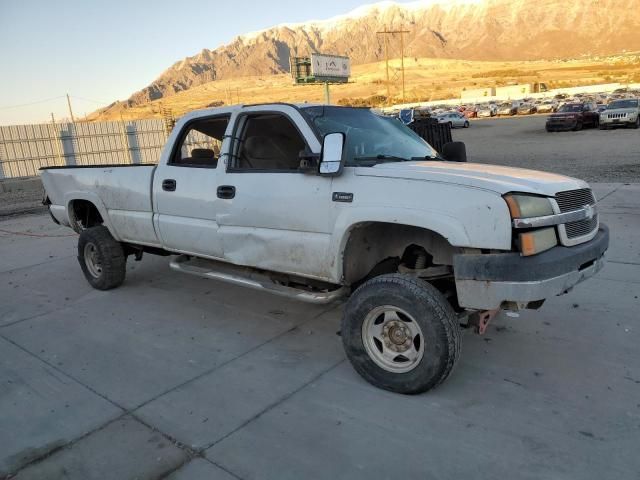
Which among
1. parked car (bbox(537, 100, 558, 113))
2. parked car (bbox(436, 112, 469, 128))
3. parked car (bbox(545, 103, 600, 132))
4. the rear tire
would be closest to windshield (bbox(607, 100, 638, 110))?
parked car (bbox(545, 103, 600, 132))

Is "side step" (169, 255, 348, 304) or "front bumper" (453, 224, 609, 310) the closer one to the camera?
"front bumper" (453, 224, 609, 310)

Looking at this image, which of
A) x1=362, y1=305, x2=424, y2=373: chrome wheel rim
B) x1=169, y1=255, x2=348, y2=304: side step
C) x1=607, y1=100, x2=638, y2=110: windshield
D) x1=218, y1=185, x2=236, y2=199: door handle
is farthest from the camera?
x1=607, y1=100, x2=638, y2=110: windshield

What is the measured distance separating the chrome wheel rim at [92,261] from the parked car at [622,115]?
2771 centimetres

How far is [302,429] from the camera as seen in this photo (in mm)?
3062

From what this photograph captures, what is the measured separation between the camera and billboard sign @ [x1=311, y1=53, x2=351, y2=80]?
176 feet

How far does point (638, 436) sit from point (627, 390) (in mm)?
515

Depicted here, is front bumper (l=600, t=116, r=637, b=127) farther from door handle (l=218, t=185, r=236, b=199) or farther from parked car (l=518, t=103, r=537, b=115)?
door handle (l=218, t=185, r=236, b=199)


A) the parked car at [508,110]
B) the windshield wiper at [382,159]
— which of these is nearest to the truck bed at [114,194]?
the windshield wiper at [382,159]

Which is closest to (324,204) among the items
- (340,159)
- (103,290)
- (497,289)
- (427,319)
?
(340,159)

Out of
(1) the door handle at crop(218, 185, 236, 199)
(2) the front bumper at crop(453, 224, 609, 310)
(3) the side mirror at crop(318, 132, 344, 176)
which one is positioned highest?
(3) the side mirror at crop(318, 132, 344, 176)

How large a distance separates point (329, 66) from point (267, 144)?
179ft

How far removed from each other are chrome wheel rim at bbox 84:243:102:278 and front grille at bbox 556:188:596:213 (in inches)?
186

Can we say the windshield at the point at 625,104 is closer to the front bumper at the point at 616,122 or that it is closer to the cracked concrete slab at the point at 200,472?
the front bumper at the point at 616,122

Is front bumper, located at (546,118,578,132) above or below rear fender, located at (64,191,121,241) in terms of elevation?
below
